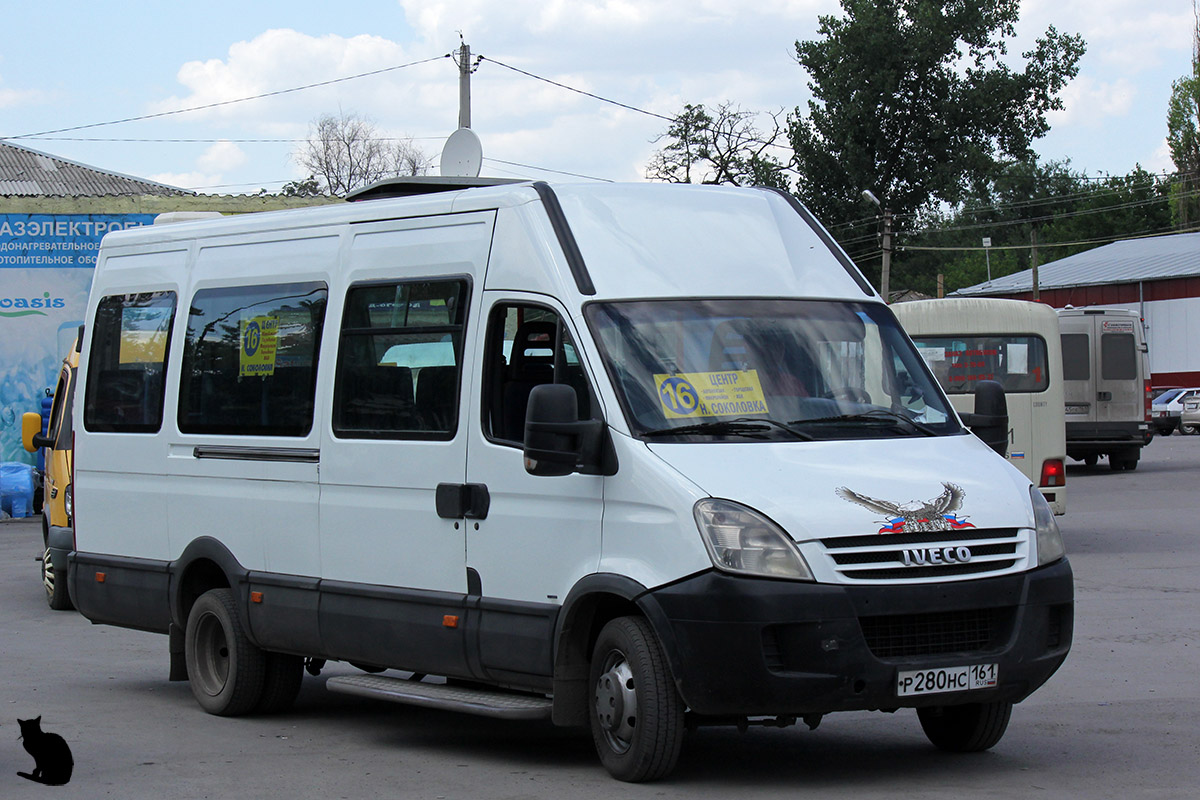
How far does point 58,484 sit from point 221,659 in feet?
19.3

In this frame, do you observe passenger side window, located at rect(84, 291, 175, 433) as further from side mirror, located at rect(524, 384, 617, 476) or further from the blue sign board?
the blue sign board

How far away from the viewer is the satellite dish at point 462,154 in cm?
1549

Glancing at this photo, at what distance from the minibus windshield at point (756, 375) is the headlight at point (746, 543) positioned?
1.66 ft

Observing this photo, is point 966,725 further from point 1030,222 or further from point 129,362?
point 1030,222

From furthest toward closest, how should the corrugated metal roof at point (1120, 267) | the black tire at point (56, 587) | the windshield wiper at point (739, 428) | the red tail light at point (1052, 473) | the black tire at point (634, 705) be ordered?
Result: the corrugated metal roof at point (1120, 267), the red tail light at point (1052, 473), the black tire at point (56, 587), the windshield wiper at point (739, 428), the black tire at point (634, 705)

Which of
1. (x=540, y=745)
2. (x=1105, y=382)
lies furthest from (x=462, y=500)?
(x=1105, y=382)

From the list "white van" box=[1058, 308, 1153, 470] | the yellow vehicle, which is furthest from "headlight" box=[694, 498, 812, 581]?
"white van" box=[1058, 308, 1153, 470]

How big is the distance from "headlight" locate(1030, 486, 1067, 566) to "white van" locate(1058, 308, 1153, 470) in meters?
23.4

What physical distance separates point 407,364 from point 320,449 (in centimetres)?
76

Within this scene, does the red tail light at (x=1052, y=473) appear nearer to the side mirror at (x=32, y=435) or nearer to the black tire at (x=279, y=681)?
the side mirror at (x=32, y=435)

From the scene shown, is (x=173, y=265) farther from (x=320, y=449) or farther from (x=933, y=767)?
(x=933, y=767)

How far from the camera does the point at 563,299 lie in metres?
7.36

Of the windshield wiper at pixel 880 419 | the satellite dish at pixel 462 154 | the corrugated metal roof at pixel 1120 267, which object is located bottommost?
the windshield wiper at pixel 880 419

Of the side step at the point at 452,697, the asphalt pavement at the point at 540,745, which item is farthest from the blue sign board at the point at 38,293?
the side step at the point at 452,697
